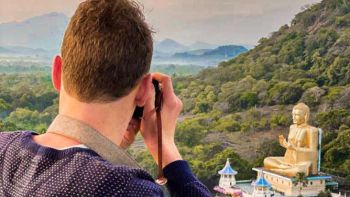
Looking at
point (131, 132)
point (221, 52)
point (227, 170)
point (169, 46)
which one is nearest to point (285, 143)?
point (227, 170)

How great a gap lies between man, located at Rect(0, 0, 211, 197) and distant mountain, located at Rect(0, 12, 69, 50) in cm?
278

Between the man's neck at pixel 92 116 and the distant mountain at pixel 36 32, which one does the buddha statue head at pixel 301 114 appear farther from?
the man's neck at pixel 92 116

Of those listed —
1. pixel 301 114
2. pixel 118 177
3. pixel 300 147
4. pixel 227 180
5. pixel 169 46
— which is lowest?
pixel 227 180

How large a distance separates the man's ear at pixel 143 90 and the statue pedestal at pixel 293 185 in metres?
2.34

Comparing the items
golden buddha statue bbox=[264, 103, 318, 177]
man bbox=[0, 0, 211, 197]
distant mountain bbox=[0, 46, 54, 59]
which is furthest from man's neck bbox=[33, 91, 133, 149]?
distant mountain bbox=[0, 46, 54, 59]

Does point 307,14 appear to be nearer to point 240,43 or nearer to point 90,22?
point 240,43

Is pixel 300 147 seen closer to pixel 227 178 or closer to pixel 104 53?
pixel 227 178

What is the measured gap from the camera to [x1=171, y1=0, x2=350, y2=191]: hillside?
10.2ft

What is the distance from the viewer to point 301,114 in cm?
282

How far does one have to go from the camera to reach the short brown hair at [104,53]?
51 cm

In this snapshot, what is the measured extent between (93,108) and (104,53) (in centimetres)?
5

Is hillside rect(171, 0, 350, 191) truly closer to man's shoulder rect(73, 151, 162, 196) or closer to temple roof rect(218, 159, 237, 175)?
temple roof rect(218, 159, 237, 175)

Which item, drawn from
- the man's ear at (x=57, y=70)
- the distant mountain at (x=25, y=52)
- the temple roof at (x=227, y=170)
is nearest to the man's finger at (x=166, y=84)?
the man's ear at (x=57, y=70)

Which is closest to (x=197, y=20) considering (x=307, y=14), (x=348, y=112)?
(x=307, y=14)
